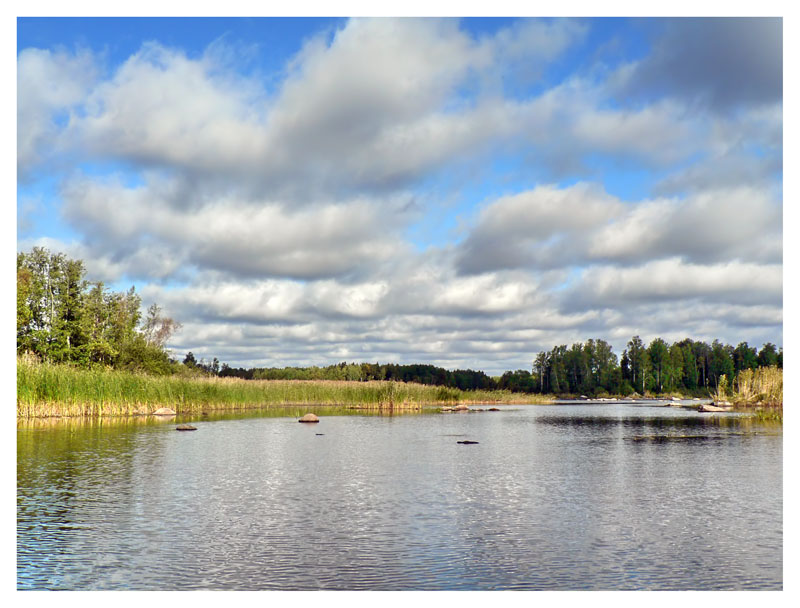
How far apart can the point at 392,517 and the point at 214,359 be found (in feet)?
357

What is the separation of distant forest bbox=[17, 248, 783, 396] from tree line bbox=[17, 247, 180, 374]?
77 mm

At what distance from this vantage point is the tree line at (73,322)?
52250 millimetres

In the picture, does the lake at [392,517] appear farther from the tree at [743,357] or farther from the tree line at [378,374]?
the tree at [743,357]

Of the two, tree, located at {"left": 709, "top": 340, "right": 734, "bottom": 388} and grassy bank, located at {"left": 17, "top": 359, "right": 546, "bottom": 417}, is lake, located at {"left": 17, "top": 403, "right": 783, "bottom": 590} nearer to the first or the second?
grassy bank, located at {"left": 17, "top": 359, "right": 546, "bottom": 417}

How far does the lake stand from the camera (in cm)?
815

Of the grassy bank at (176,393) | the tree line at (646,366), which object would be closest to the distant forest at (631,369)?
the tree line at (646,366)

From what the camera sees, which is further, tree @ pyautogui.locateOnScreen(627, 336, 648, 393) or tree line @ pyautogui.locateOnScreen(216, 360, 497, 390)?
tree @ pyautogui.locateOnScreen(627, 336, 648, 393)

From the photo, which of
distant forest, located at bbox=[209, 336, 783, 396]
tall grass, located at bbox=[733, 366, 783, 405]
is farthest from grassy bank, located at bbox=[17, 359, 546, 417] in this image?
distant forest, located at bbox=[209, 336, 783, 396]

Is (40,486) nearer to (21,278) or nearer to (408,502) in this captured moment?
(408,502)

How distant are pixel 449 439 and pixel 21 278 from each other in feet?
138

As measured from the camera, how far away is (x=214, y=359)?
378ft

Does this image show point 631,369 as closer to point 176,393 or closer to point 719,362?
point 719,362
